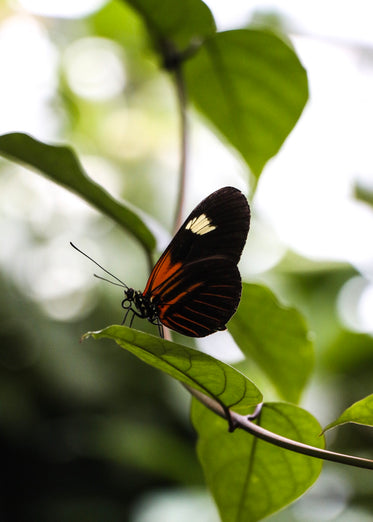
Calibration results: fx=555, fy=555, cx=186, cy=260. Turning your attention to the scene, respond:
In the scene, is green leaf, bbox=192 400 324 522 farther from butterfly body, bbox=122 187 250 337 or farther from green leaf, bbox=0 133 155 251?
green leaf, bbox=0 133 155 251

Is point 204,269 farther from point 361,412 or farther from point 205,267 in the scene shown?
point 361,412

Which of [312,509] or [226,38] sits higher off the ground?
[226,38]

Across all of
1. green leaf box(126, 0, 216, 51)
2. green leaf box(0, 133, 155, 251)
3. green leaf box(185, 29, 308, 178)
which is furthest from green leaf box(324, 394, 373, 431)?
green leaf box(126, 0, 216, 51)

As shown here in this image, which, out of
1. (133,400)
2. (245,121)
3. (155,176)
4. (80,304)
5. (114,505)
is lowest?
(114,505)

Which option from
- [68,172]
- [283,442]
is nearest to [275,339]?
[283,442]

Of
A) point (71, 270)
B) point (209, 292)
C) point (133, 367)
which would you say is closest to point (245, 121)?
point (209, 292)

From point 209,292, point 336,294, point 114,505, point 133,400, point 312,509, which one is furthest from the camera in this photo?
point 336,294

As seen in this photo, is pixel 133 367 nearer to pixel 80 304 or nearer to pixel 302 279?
pixel 80 304

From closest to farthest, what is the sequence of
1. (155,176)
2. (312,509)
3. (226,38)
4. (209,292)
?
(209,292) < (226,38) < (312,509) < (155,176)
